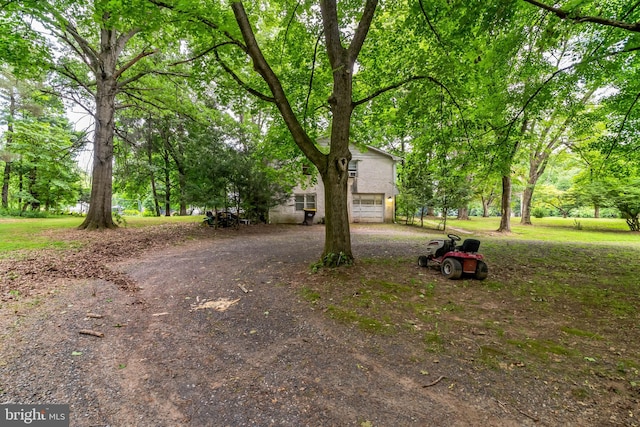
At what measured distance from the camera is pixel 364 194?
21.4 metres

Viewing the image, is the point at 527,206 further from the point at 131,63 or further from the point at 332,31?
the point at 131,63

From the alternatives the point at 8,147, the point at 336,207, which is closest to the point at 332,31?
the point at 336,207

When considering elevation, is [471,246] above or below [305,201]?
below

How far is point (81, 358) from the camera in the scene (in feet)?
9.59

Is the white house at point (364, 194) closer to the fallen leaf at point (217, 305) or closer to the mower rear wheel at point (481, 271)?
the mower rear wheel at point (481, 271)

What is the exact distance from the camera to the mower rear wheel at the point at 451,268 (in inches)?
224

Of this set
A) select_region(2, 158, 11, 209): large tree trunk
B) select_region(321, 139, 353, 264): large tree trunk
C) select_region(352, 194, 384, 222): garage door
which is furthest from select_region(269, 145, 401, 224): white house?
select_region(2, 158, 11, 209): large tree trunk

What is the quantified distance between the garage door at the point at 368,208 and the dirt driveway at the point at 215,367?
16.8 metres

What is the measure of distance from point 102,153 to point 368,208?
17.0 meters

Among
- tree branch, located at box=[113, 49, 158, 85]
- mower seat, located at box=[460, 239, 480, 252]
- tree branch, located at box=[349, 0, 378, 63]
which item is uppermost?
tree branch, located at box=[113, 49, 158, 85]

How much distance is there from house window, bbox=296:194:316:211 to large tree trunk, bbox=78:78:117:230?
11846 mm

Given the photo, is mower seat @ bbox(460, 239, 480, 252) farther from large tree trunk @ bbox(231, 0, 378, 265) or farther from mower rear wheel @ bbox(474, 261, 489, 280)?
large tree trunk @ bbox(231, 0, 378, 265)

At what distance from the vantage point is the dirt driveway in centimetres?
218

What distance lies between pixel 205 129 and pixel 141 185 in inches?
604
